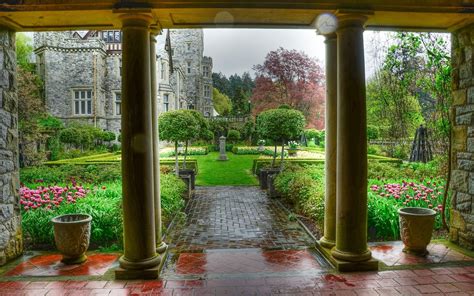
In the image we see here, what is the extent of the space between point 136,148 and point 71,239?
5.53 ft

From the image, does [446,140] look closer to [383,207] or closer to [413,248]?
[383,207]

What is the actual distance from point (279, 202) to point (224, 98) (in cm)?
5690

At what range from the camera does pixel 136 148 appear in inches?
174

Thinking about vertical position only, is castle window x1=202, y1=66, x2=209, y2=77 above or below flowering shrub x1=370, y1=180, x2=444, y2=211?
above

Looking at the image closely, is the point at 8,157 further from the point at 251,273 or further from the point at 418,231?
the point at 418,231

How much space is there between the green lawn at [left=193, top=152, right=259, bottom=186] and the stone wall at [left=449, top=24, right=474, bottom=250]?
911 cm

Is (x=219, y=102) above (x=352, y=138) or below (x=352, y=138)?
above

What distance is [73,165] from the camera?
13.4 meters

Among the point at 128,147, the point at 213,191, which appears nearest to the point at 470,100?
the point at 128,147

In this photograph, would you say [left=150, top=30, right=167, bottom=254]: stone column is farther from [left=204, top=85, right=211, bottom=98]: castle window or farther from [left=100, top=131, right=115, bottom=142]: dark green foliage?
[left=204, top=85, right=211, bottom=98]: castle window

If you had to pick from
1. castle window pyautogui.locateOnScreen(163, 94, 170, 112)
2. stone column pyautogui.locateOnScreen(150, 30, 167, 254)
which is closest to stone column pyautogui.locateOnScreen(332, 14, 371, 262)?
stone column pyautogui.locateOnScreen(150, 30, 167, 254)

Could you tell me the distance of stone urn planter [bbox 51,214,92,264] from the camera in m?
4.87

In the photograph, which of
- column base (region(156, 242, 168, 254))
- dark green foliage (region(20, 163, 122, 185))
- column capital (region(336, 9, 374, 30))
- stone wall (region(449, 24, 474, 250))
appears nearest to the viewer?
column capital (region(336, 9, 374, 30))

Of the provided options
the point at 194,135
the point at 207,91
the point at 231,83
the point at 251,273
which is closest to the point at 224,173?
the point at 194,135
